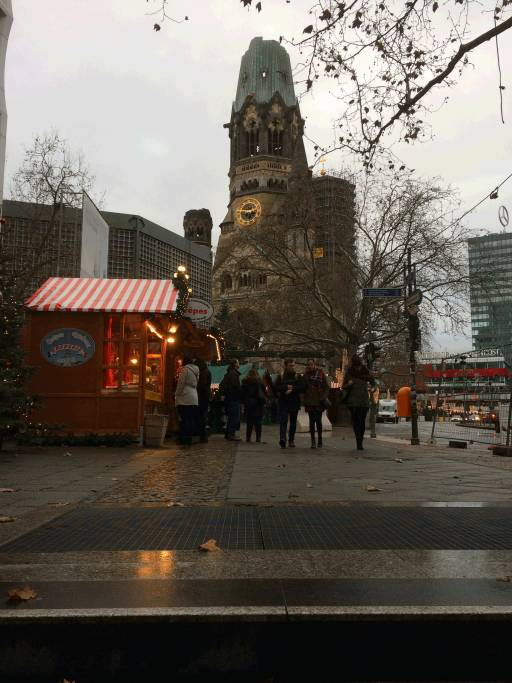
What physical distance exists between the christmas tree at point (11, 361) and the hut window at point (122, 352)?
1989 millimetres

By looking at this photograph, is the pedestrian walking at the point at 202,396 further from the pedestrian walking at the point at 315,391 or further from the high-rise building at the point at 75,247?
the high-rise building at the point at 75,247

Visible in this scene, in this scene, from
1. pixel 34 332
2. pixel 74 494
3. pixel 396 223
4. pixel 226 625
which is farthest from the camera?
pixel 396 223

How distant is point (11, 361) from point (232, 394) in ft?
17.1

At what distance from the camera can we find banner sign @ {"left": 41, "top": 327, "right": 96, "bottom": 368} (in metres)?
12.8

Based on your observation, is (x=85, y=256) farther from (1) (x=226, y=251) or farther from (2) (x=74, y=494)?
(1) (x=226, y=251)

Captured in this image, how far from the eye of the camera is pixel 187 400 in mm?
12680

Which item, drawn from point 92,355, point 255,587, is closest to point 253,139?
point 92,355

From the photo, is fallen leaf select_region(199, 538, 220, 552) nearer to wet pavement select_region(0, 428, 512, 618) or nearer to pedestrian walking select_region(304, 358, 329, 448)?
wet pavement select_region(0, 428, 512, 618)

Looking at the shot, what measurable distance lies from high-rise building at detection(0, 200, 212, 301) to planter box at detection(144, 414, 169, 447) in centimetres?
389

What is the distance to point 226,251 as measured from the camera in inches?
1419

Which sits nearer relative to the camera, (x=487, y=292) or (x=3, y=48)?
(x=3, y=48)

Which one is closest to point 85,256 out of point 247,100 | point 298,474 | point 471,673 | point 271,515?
point 298,474

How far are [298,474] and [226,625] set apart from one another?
555cm

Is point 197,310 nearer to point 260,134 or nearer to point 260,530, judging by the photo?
point 260,530
